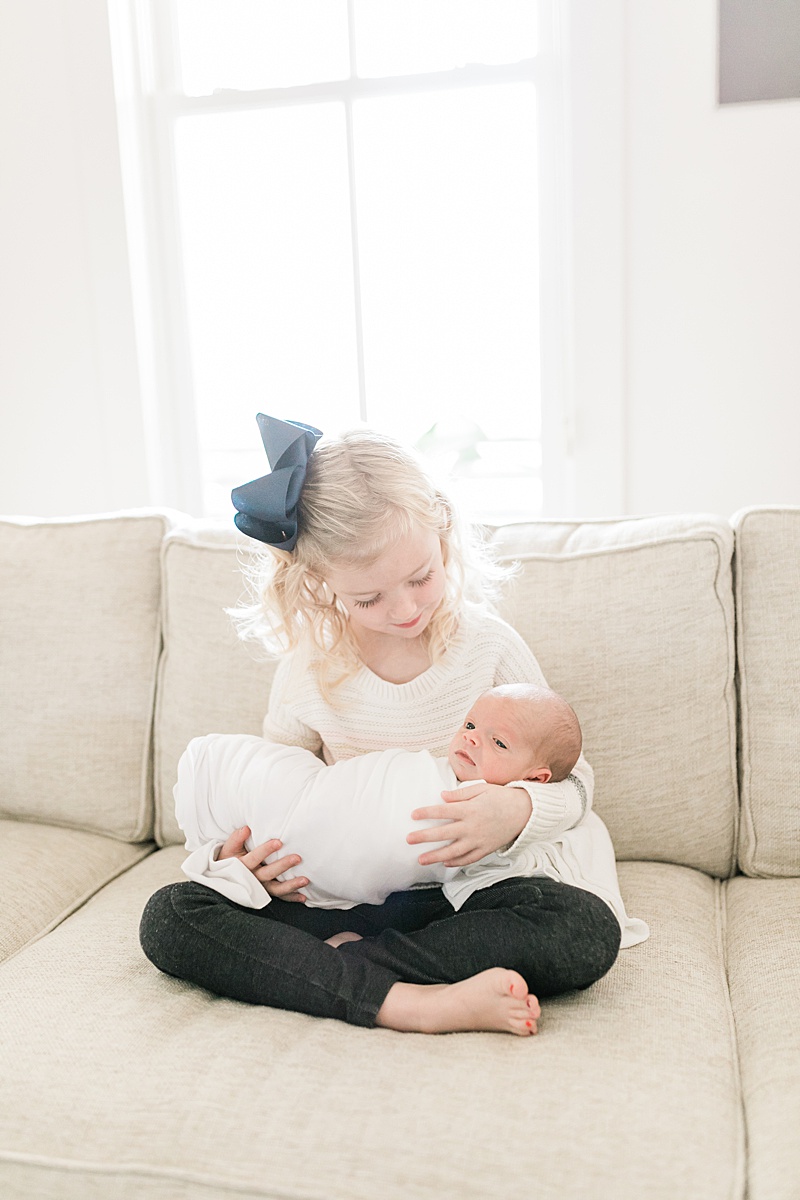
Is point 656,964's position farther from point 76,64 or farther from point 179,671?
point 76,64

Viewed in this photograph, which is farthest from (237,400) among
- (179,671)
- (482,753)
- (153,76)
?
(482,753)

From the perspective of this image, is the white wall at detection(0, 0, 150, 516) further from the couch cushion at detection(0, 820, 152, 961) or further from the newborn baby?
the newborn baby

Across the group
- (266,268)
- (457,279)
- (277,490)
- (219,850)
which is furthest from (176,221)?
(219,850)

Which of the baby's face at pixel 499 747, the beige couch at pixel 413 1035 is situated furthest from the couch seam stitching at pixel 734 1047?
the baby's face at pixel 499 747

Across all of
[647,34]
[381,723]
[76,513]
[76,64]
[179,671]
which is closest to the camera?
[381,723]

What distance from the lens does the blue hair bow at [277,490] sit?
4.29ft

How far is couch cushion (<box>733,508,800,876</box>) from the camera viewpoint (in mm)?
1431

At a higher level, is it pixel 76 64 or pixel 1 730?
pixel 76 64

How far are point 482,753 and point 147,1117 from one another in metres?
0.54

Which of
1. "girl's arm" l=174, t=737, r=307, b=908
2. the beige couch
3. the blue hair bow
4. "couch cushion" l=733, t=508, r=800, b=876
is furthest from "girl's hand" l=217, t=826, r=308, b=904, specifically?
"couch cushion" l=733, t=508, r=800, b=876

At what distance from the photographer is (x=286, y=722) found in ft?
4.86

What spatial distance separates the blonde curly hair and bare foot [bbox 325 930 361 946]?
331mm

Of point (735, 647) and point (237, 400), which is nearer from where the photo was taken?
point (735, 647)

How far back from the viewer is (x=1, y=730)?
1722 mm
